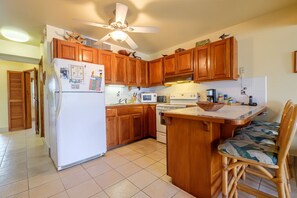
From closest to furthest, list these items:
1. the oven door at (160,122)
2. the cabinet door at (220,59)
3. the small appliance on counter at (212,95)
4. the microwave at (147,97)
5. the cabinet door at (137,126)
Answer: the cabinet door at (220,59), the small appliance on counter at (212,95), the oven door at (160,122), the cabinet door at (137,126), the microwave at (147,97)

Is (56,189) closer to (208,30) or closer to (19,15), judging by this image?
(19,15)

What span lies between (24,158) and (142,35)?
3.34 meters

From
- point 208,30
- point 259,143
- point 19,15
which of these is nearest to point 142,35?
point 208,30

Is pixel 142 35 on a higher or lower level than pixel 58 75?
higher

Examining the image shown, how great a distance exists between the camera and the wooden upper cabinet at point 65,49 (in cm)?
242

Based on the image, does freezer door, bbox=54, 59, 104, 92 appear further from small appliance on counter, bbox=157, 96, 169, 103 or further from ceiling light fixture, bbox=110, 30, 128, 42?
small appliance on counter, bbox=157, 96, 169, 103

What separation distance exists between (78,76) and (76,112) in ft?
1.88

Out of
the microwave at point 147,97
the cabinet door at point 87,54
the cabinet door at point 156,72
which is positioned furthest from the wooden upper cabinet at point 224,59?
the cabinet door at point 87,54

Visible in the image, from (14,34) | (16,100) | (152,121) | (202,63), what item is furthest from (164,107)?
(16,100)

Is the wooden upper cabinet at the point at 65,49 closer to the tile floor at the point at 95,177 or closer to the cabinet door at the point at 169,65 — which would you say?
the tile floor at the point at 95,177

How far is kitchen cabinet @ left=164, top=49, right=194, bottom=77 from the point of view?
10.2 feet

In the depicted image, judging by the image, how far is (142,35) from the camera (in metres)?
3.11

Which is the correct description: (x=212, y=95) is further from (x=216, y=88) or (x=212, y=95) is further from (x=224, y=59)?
(x=224, y=59)

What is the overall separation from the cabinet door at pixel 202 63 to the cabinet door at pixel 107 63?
6.18ft
